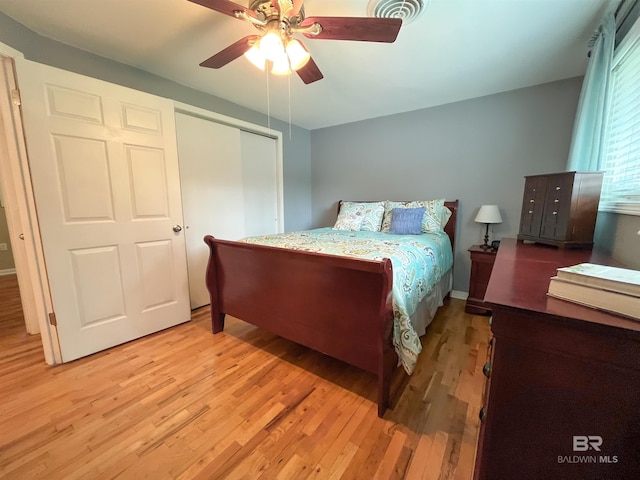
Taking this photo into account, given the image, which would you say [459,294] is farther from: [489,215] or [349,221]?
[349,221]

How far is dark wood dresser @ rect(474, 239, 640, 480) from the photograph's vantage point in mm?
537

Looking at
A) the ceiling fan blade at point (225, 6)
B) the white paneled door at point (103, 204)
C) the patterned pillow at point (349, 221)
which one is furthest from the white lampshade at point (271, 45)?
Answer: the patterned pillow at point (349, 221)

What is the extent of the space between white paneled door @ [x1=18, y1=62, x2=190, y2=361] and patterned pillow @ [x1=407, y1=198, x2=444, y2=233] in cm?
251

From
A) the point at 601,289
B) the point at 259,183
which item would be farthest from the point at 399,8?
the point at 259,183

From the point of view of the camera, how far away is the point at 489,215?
2523mm

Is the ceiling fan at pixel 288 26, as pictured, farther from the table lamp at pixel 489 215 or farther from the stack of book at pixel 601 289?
the table lamp at pixel 489 215

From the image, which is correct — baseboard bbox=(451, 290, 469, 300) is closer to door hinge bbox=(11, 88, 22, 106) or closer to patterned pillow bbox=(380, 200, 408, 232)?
patterned pillow bbox=(380, 200, 408, 232)

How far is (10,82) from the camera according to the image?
1550 millimetres

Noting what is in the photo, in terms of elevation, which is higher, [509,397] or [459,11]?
[459,11]

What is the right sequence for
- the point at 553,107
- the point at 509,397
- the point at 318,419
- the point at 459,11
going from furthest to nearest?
the point at 553,107, the point at 459,11, the point at 318,419, the point at 509,397

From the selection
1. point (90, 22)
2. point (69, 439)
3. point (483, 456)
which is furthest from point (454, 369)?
point (90, 22)

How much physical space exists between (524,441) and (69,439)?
1933 millimetres

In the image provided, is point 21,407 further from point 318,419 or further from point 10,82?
point 10,82

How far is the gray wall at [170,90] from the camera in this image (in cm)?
169
